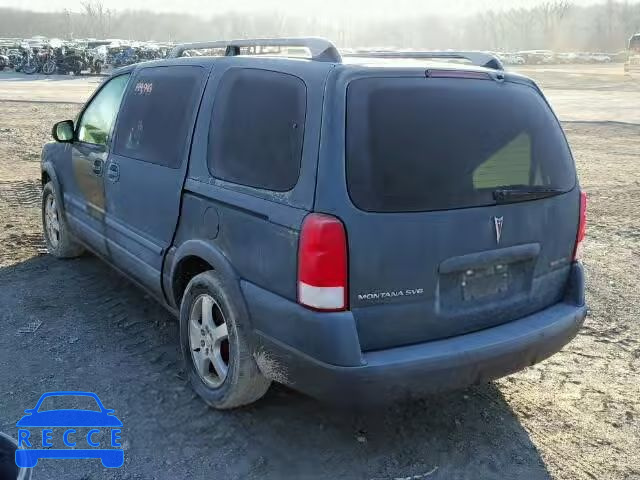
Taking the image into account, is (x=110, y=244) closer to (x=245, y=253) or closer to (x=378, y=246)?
(x=245, y=253)

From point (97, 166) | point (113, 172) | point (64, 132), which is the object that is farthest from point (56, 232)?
point (113, 172)

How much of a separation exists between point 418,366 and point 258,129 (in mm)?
1312

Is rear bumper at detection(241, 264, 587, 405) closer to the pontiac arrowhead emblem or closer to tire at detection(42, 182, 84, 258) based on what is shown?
the pontiac arrowhead emblem

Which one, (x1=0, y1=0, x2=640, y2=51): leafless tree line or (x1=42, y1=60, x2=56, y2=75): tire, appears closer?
(x1=42, y1=60, x2=56, y2=75): tire

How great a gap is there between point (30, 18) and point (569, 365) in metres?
156

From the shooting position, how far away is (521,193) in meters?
3.05

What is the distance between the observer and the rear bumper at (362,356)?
8.77 ft

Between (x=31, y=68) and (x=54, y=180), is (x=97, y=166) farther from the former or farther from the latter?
(x=31, y=68)

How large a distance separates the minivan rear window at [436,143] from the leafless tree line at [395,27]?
107480 mm

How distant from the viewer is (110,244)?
14.7 ft

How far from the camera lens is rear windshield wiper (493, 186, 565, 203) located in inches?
117

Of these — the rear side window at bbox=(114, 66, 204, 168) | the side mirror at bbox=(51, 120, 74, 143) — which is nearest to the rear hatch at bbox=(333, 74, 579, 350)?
the rear side window at bbox=(114, 66, 204, 168)

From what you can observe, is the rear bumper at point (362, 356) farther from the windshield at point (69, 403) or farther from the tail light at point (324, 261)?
the windshield at point (69, 403)

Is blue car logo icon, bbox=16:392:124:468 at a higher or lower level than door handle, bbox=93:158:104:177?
lower
